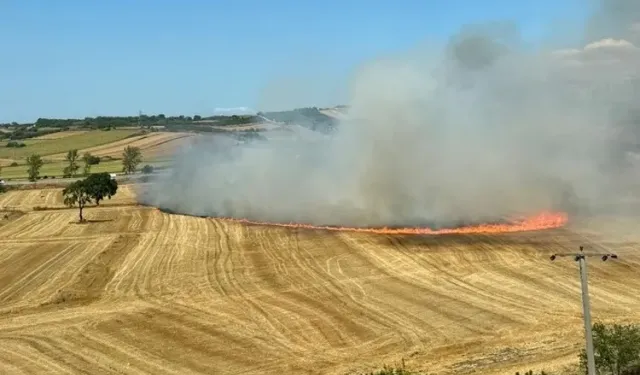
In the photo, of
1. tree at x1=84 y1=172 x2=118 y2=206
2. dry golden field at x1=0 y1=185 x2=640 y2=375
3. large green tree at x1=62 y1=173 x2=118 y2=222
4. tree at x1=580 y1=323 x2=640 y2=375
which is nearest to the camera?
tree at x1=580 y1=323 x2=640 y2=375

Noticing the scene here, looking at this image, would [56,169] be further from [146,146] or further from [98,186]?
[98,186]

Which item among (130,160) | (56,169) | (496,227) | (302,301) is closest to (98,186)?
(496,227)

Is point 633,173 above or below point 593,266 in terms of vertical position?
above

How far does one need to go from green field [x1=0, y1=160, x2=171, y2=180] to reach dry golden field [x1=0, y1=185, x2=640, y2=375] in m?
70.6

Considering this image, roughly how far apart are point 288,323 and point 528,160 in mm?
37470

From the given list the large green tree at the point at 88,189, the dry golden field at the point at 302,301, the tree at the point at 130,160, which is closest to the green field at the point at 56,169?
the tree at the point at 130,160

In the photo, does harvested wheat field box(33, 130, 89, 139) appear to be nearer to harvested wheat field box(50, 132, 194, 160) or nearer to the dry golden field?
harvested wheat field box(50, 132, 194, 160)

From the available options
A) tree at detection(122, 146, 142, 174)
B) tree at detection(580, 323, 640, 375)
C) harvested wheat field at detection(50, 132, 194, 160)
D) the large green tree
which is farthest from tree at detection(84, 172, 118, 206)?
harvested wheat field at detection(50, 132, 194, 160)

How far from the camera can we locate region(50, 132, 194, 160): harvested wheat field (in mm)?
131500

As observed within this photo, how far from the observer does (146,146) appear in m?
141

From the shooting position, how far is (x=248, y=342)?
28.9m

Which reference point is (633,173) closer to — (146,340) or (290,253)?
(290,253)

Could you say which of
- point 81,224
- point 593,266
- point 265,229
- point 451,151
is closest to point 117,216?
point 81,224

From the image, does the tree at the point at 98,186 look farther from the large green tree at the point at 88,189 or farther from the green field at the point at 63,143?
the green field at the point at 63,143
